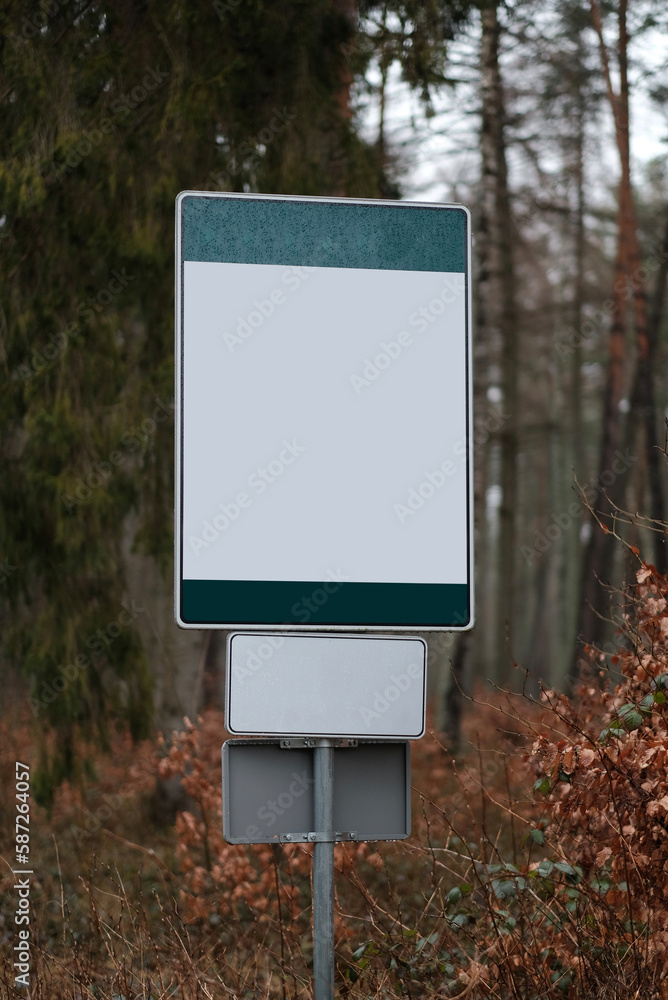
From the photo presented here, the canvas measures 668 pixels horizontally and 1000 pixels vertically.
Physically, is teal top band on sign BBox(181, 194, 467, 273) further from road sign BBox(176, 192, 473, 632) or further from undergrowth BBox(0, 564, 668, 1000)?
undergrowth BBox(0, 564, 668, 1000)

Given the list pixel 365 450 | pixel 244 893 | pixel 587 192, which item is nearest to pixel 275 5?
pixel 365 450

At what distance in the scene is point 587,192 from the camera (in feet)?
52.3

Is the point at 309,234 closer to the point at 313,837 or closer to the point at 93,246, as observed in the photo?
the point at 313,837

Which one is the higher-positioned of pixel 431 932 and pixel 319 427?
pixel 319 427

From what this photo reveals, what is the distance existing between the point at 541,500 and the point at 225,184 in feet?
72.2

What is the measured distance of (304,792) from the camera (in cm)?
269

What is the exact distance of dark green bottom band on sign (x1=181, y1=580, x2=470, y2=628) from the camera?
269 cm

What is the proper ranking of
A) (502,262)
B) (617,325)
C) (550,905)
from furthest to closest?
(502,262), (617,325), (550,905)

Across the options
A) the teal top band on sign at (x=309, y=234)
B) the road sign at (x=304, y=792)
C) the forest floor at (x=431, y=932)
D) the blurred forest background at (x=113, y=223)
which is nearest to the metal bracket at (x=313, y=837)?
the road sign at (x=304, y=792)

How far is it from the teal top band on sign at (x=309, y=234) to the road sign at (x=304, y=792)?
1383 mm

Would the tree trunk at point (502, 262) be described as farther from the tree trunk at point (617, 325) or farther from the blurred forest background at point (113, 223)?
the blurred forest background at point (113, 223)

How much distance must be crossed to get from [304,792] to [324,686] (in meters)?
0.30

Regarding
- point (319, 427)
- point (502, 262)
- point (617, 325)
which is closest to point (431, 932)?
point (319, 427)

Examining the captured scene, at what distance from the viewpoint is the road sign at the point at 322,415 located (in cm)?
272
